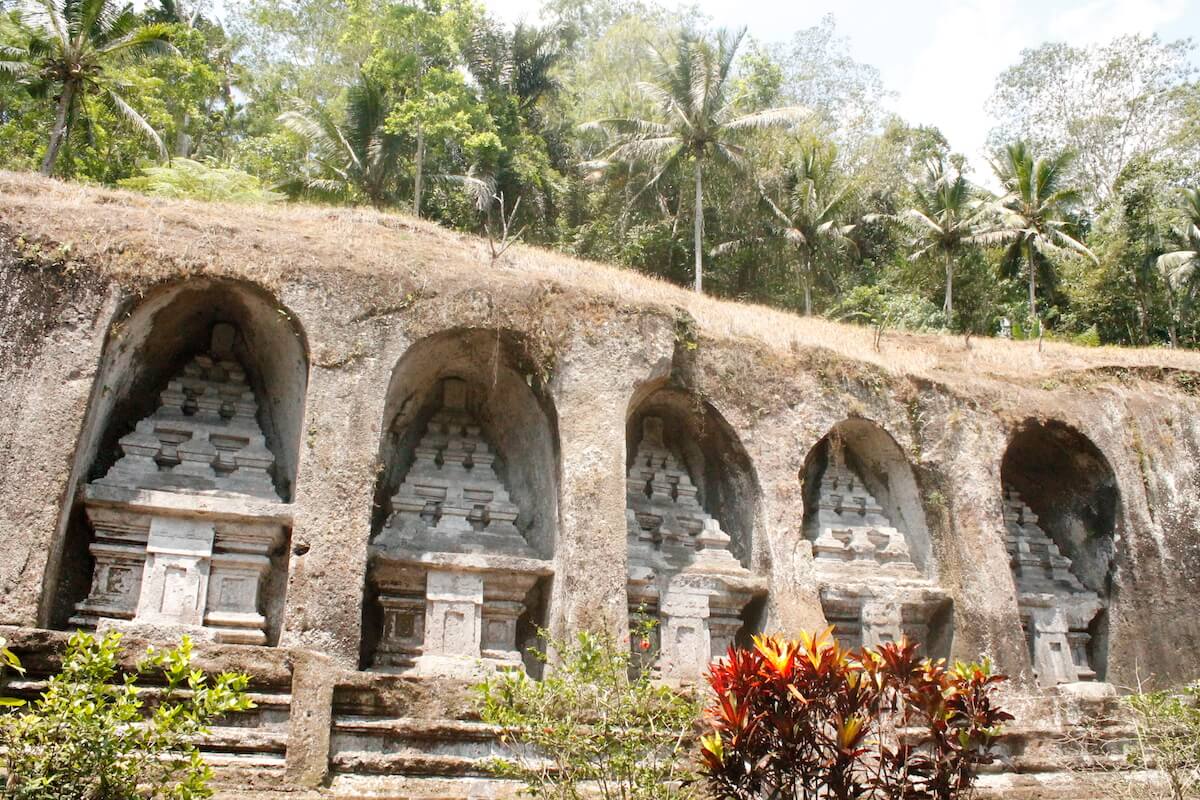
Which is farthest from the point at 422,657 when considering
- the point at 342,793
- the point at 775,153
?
the point at 775,153

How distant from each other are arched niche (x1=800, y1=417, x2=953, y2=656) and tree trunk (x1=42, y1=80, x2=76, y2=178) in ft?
49.3

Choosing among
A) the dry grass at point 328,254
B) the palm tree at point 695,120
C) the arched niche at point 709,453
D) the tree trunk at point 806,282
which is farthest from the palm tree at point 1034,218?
the arched niche at point 709,453

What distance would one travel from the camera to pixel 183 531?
9.77 m

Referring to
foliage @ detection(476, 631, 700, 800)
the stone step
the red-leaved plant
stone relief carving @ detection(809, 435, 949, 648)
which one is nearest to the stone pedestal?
the stone step

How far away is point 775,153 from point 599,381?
22101 mm

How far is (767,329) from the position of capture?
1306 centimetres

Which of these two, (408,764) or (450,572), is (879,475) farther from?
(408,764)

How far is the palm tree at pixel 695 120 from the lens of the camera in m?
26.6

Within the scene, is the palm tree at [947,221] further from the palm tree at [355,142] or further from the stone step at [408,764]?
the stone step at [408,764]

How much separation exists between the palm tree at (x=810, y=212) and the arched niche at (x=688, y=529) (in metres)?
17.6

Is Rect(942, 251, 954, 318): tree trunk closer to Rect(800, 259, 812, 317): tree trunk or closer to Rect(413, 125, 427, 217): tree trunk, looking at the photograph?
Rect(800, 259, 812, 317): tree trunk

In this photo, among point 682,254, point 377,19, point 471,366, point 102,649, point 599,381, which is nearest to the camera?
point 102,649

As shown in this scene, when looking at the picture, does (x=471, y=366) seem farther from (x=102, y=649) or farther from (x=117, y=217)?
(x=102, y=649)

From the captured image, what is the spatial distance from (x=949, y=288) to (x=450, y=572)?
22.2 meters
